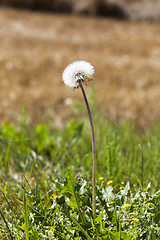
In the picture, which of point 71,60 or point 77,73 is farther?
point 71,60

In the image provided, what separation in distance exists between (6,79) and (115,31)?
4.54 ft

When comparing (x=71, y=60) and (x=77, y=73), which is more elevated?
(x=71, y=60)

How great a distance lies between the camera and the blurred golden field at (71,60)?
231 cm

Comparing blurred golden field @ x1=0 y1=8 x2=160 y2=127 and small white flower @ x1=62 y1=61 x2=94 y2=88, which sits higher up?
blurred golden field @ x1=0 y1=8 x2=160 y2=127

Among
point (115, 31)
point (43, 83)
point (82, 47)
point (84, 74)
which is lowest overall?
point (84, 74)

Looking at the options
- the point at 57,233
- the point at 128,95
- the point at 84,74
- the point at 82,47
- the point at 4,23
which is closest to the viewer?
the point at 84,74

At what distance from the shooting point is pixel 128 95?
7.83ft

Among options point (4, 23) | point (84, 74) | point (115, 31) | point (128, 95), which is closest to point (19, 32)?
point (4, 23)

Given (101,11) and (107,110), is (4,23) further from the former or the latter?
(107,110)

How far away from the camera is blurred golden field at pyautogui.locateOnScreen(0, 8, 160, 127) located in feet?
7.57

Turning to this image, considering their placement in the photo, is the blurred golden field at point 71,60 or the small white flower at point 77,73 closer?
the small white flower at point 77,73

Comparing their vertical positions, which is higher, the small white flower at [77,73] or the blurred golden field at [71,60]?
the blurred golden field at [71,60]

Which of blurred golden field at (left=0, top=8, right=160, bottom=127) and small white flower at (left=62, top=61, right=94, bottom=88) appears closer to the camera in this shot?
small white flower at (left=62, top=61, right=94, bottom=88)

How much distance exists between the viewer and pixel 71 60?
8.80ft
